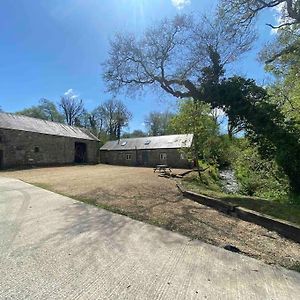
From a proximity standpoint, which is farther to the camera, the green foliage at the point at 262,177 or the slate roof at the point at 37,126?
the slate roof at the point at 37,126

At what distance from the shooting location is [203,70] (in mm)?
11422

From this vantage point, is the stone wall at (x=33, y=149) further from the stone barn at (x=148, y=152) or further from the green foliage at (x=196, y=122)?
the green foliage at (x=196, y=122)

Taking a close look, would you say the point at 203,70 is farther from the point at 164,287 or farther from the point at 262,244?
the point at 164,287

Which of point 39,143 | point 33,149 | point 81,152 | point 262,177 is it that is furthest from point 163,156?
point 262,177

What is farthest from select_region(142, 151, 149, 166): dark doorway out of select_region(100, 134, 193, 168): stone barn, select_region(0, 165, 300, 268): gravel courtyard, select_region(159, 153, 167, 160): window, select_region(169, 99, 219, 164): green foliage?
select_region(0, 165, 300, 268): gravel courtyard

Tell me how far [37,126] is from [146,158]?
44.6 feet

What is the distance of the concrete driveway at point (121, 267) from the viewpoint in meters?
2.62

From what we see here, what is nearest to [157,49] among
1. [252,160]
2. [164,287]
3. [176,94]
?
[176,94]

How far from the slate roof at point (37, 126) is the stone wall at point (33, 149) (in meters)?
0.52

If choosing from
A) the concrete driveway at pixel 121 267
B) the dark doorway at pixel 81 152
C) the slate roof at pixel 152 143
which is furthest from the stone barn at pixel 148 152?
the concrete driveway at pixel 121 267

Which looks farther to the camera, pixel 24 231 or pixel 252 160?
pixel 252 160

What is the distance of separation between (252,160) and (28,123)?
921 inches

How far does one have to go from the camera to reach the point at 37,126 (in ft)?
87.3

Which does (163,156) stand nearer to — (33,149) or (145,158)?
(145,158)
